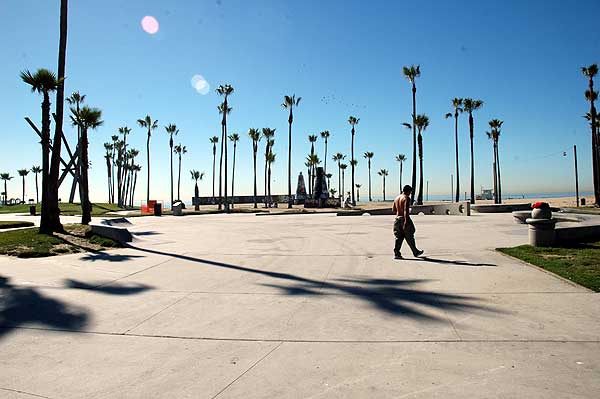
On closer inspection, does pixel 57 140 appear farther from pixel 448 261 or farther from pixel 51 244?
pixel 448 261

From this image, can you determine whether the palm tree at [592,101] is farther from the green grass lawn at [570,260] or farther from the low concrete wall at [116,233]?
the low concrete wall at [116,233]

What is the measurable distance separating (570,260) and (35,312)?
9.65 meters

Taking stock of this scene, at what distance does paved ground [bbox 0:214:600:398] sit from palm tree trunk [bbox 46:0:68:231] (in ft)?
18.1

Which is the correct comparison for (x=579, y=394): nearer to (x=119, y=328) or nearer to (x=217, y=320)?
(x=217, y=320)

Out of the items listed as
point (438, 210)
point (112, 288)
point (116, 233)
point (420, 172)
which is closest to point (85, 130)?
point (116, 233)

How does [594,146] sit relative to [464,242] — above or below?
above

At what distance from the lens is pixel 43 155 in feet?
47.6

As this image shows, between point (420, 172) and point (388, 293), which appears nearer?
point (388, 293)

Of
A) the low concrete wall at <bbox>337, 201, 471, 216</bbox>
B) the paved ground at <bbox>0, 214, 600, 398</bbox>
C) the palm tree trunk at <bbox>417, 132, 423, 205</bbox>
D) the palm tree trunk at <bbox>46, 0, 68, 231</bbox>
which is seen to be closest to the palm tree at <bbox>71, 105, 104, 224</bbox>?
the palm tree trunk at <bbox>46, 0, 68, 231</bbox>

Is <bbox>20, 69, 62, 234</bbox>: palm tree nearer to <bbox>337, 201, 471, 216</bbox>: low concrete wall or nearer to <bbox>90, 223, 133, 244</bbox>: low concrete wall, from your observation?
<bbox>90, 223, 133, 244</bbox>: low concrete wall

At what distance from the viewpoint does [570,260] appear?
27.6 feet

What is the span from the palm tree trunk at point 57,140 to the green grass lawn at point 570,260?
1389 centimetres

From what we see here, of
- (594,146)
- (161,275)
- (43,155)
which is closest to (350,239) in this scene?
(161,275)

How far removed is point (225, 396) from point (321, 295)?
10.8 feet
